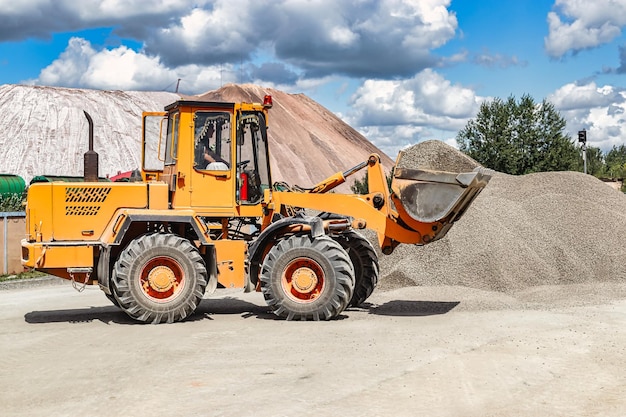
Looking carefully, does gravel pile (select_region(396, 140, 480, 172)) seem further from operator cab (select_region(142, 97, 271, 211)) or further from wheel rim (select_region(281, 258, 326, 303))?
wheel rim (select_region(281, 258, 326, 303))

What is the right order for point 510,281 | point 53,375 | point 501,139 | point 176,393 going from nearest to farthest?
point 176,393
point 53,375
point 510,281
point 501,139

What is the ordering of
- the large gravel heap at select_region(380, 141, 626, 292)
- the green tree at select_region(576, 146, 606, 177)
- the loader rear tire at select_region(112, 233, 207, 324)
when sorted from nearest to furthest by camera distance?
1. the loader rear tire at select_region(112, 233, 207, 324)
2. the large gravel heap at select_region(380, 141, 626, 292)
3. the green tree at select_region(576, 146, 606, 177)

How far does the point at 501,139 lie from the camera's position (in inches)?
1564

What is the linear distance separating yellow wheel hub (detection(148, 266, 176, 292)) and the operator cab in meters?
1.04

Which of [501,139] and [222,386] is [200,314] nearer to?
[222,386]

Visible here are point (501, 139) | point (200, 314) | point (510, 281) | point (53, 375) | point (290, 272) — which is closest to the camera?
point (53, 375)

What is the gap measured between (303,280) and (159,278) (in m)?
2.02

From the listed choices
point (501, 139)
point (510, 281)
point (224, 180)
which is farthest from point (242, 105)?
point (501, 139)

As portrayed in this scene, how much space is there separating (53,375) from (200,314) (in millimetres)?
4237

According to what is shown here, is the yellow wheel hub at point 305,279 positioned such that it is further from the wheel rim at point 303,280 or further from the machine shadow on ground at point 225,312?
the machine shadow on ground at point 225,312

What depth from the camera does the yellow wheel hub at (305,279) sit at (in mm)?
10742

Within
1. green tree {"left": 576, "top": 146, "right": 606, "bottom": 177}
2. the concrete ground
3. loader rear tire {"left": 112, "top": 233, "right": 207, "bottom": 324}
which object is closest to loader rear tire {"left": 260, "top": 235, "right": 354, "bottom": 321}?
the concrete ground

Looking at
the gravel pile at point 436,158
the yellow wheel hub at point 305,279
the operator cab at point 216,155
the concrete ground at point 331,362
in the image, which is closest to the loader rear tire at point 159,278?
the concrete ground at point 331,362

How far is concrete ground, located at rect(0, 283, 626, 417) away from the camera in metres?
6.36
